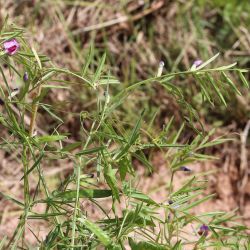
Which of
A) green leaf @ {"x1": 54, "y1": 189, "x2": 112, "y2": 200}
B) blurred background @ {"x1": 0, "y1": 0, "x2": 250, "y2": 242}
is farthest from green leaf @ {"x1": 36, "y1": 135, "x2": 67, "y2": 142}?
blurred background @ {"x1": 0, "y1": 0, "x2": 250, "y2": 242}

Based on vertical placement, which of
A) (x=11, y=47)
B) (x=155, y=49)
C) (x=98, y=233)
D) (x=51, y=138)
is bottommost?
(x=155, y=49)

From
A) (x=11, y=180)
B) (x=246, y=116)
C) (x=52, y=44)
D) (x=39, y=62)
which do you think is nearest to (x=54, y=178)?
(x=11, y=180)

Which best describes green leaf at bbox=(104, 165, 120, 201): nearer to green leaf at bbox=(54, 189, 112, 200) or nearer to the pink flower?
green leaf at bbox=(54, 189, 112, 200)

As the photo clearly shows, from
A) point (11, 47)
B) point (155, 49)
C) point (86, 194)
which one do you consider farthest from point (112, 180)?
point (155, 49)

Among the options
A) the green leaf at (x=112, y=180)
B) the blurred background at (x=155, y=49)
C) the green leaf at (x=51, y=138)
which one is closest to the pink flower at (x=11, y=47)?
the green leaf at (x=51, y=138)

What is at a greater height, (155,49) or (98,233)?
(98,233)

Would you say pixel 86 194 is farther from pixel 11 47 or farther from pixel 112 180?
pixel 11 47

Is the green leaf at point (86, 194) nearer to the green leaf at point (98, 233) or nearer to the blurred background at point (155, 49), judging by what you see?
the green leaf at point (98, 233)

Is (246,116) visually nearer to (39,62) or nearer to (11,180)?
(11,180)
